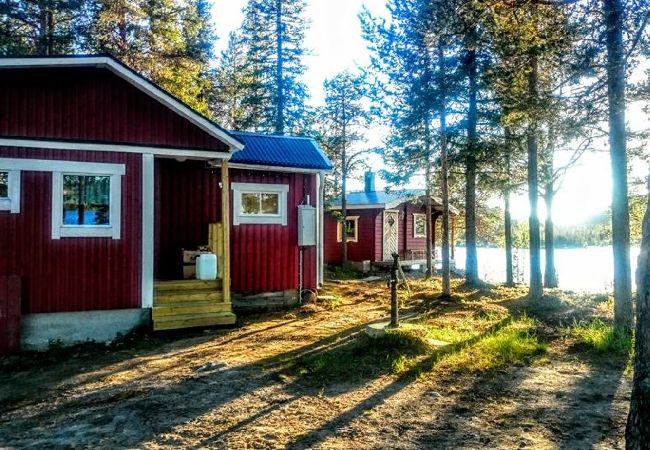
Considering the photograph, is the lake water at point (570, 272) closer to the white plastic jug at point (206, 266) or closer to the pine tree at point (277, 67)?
the white plastic jug at point (206, 266)

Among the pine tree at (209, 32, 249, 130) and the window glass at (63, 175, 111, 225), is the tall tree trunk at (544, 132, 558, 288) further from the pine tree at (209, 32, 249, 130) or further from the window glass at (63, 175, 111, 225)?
the pine tree at (209, 32, 249, 130)

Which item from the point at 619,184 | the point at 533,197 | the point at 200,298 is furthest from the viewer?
the point at 533,197

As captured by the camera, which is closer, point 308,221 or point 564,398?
point 564,398

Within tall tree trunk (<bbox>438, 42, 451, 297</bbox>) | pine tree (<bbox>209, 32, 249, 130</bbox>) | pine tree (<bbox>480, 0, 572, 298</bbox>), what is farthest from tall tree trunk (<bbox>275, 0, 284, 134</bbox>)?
pine tree (<bbox>480, 0, 572, 298</bbox>)

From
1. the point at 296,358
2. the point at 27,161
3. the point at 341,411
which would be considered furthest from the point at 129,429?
the point at 27,161

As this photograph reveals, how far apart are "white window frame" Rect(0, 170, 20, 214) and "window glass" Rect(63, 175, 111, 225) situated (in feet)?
2.30

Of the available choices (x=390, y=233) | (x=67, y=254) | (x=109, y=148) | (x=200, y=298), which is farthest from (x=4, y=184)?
(x=390, y=233)

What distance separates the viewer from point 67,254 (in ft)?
27.2

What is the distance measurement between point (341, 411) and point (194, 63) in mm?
16340

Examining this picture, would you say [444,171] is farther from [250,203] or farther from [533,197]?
[250,203]

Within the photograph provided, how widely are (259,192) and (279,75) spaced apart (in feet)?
43.2

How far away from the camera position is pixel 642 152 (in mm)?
12320

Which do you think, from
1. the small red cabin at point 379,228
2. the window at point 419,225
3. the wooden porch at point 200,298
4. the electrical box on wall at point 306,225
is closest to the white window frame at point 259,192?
the electrical box on wall at point 306,225

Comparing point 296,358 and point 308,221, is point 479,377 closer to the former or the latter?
point 296,358
